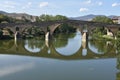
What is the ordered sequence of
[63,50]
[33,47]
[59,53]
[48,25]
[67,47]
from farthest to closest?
1. [48,25]
2. [67,47]
3. [33,47]
4. [63,50]
5. [59,53]

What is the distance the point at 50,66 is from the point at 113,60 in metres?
8.08

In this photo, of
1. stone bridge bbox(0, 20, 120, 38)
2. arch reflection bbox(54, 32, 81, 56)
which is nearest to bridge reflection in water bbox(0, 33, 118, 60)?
arch reflection bbox(54, 32, 81, 56)

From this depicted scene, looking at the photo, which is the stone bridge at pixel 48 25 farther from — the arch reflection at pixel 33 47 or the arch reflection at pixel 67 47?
the arch reflection at pixel 33 47

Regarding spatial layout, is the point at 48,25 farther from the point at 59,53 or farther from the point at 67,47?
the point at 59,53

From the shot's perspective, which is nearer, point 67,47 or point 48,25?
point 67,47

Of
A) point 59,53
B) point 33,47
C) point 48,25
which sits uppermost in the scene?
point 48,25

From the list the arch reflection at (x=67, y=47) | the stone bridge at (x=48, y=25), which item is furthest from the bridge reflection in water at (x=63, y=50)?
the stone bridge at (x=48, y=25)

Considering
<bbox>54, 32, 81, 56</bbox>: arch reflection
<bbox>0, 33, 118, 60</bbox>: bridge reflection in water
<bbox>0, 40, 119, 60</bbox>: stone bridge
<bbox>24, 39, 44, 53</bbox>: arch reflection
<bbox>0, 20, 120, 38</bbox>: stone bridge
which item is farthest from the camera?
<bbox>0, 20, 120, 38</bbox>: stone bridge

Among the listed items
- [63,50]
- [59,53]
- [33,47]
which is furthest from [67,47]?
[59,53]

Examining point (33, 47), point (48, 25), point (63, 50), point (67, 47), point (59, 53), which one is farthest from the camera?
point (48, 25)

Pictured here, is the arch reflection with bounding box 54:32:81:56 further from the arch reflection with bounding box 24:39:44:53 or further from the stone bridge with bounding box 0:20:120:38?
the stone bridge with bounding box 0:20:120:38

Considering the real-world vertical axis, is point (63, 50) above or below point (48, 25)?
below

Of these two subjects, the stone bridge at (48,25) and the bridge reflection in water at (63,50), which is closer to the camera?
the bridge reflection in water at (63,50)

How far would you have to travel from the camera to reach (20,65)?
27.3 meters
